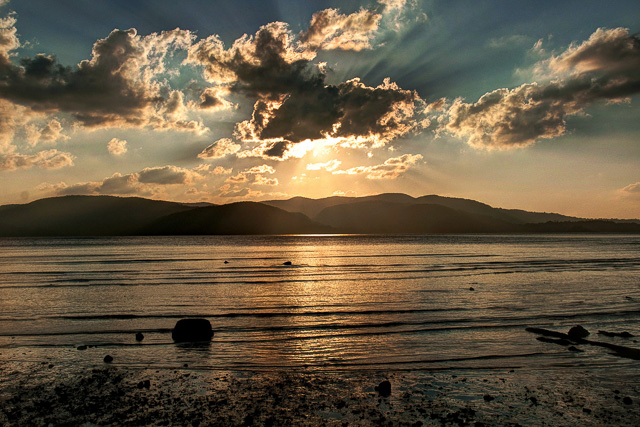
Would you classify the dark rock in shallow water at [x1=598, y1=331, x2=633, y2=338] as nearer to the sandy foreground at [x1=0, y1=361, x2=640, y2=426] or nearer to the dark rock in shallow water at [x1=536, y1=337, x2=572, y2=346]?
the dark rock in shallow water at [x1=536, y1=337, x2=572, y2=346]

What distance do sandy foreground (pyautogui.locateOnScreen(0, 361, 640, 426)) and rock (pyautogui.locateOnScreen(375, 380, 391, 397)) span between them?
0.49 feet

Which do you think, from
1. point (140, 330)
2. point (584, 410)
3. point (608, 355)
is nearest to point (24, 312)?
point (140, 330)

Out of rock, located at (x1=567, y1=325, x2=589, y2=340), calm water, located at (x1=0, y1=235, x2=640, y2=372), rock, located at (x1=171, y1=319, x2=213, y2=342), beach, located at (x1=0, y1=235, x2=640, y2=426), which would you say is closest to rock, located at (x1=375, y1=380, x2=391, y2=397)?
beach, located at (x1=0, y1=235, x2=640, y2=426)

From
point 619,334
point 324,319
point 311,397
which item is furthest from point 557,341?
point 311,397

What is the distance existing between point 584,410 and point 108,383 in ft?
47.5

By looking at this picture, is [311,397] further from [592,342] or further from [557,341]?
[592,342]

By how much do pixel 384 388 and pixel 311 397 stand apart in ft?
7.38

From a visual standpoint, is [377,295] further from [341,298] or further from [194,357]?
[194,357]

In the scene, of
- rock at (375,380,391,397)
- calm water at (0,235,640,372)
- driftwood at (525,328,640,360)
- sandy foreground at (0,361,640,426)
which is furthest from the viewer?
calm water at (0,235,640,372)

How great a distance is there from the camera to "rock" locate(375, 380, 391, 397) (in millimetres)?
12703

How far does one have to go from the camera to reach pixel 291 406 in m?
11.9

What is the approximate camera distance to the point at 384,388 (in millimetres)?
12820

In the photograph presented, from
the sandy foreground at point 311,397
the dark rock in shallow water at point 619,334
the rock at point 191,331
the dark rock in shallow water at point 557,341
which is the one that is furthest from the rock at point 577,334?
the rock at point 191,331

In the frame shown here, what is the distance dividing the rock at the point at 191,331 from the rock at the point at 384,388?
32.7 ft
